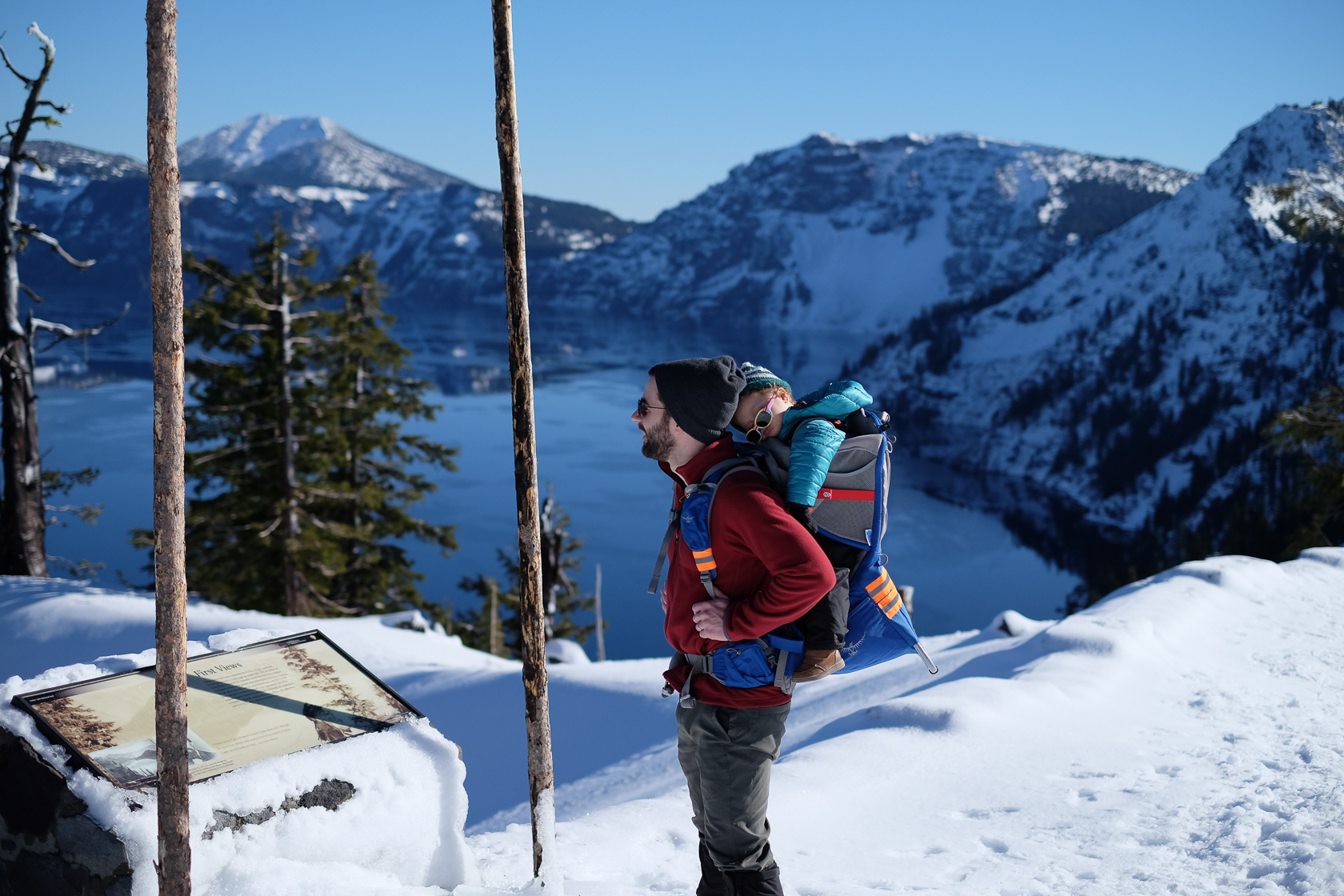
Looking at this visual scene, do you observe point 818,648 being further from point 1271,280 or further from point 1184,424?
point 1271,280

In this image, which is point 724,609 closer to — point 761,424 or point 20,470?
point 761,424

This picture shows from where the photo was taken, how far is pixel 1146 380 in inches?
6398

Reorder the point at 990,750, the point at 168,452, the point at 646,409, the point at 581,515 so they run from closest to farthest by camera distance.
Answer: the point at 168,452 → the point at 646,409 → the point at 990,750 → the point at 581,515

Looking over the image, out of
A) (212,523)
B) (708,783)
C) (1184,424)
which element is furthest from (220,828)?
(1184,424)

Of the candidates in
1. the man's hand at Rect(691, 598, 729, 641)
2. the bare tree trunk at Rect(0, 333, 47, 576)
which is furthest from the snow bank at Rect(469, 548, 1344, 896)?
the bare tree trunk at Rect(0, 333, 47, 576)

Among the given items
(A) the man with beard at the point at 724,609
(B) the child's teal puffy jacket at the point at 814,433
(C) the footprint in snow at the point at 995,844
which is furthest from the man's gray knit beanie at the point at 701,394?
(C) the footprint in snow at the point at 995,844

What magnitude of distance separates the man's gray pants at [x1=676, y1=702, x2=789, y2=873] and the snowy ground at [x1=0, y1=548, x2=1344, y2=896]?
48.7 inches

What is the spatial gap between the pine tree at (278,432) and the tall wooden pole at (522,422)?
44.9 feet

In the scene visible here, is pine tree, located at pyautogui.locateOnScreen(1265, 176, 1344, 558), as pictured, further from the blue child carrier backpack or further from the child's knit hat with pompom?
the child's knit hat with pompom

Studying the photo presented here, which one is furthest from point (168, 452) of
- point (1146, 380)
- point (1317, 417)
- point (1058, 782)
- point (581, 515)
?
point (1146, 380)

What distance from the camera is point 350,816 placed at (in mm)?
3936

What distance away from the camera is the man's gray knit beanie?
10.6 feet

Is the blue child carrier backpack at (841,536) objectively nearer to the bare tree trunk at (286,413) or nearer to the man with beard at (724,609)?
the man with beard at (724,609)

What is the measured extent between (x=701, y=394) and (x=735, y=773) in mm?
1510
